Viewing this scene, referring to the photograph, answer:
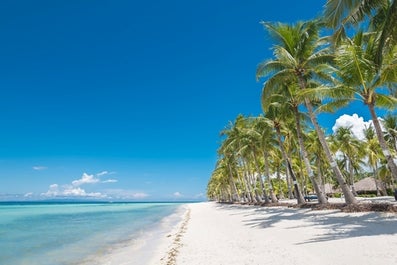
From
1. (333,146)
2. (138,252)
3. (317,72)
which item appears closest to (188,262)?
(138,252)

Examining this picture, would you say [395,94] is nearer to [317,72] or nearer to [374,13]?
[317,72]

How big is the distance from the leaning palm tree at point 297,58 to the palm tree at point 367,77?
Answer: 3082 millimetres

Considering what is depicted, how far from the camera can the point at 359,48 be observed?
44.7 feet

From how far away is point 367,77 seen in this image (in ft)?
44.6

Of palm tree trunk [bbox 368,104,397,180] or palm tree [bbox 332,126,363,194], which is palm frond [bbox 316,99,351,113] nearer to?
palm tree trunk [bbox 368,104,397,180]

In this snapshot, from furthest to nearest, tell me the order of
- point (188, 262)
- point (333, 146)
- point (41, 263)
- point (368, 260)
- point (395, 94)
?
1. point (333, 146)
2. point (395, 94)
3. point (41, 263)
4. point (188, 262)
5. point (368, 260)

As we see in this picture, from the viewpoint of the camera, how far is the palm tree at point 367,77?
519 inches

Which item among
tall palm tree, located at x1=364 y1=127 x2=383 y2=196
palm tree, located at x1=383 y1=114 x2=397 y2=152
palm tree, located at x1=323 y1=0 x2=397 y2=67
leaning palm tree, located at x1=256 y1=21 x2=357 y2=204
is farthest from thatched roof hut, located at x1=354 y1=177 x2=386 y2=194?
palm tree, located at x1=323 y1=0 x2=397 y2=67

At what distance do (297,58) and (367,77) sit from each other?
5.09 metres

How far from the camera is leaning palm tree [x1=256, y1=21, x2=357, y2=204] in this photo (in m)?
17.4

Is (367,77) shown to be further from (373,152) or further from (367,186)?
(367,186)

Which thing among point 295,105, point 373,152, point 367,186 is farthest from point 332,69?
point 367,186

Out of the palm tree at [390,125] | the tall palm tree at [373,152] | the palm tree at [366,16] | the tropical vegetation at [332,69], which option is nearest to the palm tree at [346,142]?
the tall palm tree at [373,152]

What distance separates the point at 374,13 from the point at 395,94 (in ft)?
22.7
